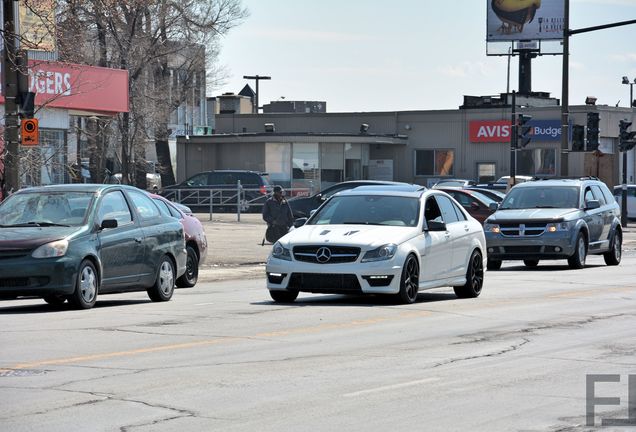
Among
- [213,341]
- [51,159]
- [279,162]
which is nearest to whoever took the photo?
[213,341]

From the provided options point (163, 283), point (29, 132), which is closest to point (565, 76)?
point (29, 132)

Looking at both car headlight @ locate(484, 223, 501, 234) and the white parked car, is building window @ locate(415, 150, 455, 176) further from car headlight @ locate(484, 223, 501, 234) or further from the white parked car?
the white parked car

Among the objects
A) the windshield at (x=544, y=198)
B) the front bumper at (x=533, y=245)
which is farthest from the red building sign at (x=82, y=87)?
the front bumper at (x=533, y=245)

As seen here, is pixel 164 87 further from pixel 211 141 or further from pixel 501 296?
pixel 501 296

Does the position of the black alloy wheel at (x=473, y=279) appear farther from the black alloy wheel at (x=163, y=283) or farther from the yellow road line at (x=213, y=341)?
the black alloy wheel at (x=163, y=283)

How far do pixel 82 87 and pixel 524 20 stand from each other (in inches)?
1947

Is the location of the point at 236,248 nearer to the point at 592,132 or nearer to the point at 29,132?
the point at 29,132

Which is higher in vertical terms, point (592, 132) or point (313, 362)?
point (592, 132)

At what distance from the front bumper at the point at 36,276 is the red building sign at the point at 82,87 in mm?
16370

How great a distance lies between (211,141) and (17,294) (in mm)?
54341

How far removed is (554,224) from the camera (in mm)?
26516

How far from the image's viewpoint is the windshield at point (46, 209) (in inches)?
665

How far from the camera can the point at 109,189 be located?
58.0ft

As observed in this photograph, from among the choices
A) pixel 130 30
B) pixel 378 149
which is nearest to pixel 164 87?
pixel 130 30
